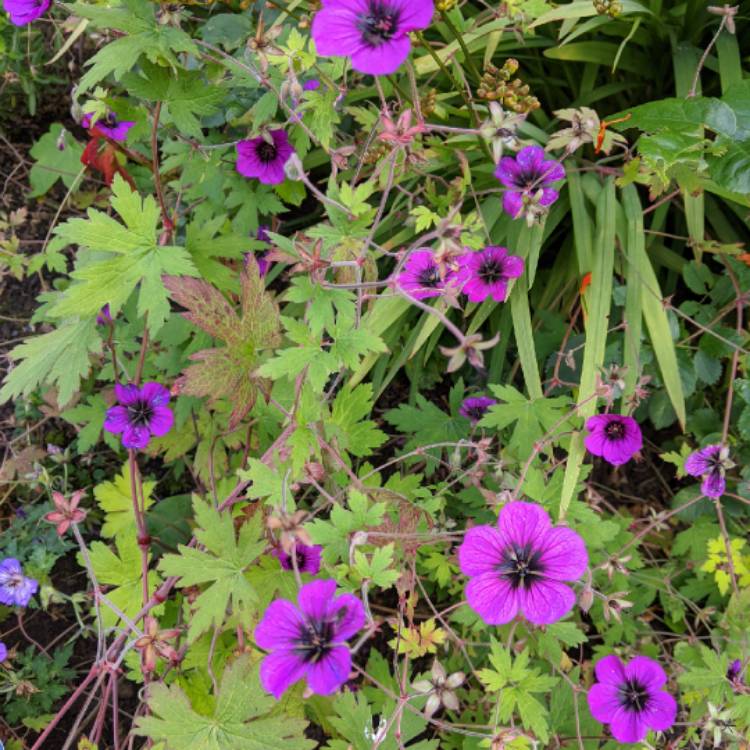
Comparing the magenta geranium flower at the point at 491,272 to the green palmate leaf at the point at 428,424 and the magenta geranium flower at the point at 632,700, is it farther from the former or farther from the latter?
the magenta geranium flower at the point at 632,700

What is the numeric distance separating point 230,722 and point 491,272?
1.00m

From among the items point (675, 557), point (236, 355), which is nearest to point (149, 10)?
point (236, 355)

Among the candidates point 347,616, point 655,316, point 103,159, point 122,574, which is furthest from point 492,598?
point 103,159

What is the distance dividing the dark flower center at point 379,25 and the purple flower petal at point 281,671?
0.86 m

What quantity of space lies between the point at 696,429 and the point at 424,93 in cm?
109

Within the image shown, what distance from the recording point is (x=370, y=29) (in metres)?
1.06

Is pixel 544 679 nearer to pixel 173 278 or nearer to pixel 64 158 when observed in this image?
pixel 173 278

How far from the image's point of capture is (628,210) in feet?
5.66

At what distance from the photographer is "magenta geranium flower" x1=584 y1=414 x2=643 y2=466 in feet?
4.84

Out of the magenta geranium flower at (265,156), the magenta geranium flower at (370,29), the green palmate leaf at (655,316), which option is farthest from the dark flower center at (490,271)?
the magenta geranium flower at (370,29)

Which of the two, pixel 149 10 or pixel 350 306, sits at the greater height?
pixel 149 10

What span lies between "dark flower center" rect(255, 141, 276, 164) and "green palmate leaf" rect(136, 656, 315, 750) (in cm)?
102

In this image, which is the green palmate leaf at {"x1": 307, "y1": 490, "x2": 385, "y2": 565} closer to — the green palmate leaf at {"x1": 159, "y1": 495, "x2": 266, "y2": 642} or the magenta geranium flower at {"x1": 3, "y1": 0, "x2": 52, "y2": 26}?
the green palmate leaf at {"x1": 159, "y1": 495, "x2": 266, "y2": 642}

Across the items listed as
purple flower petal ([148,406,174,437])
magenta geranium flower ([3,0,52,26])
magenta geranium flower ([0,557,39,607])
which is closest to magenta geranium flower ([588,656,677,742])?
purple flower petal ([148,406,174,437])
